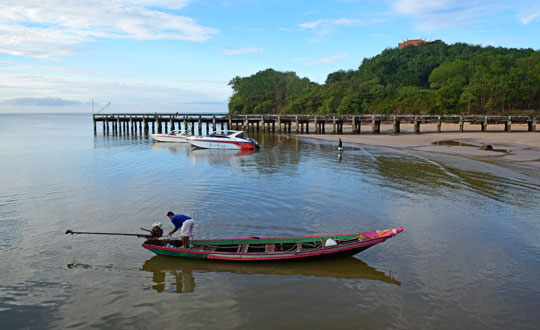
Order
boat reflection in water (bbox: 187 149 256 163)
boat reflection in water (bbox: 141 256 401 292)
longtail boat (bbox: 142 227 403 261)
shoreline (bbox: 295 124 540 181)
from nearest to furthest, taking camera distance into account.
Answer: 1. boat reflection in water (bbox: 141 256 401 292)
2. longtail boat (bbox: 142 227 403 261)
3. shoreline (bbox: 295 124 540 181)
4. boat reflection in water (bbox: 187 149 256 163)

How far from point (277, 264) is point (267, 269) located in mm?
397

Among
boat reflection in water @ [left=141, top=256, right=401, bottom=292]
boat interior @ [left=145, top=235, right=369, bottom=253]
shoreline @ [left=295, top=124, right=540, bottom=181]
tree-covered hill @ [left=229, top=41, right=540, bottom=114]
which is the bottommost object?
boat reflection in water @ [left=141, top=256, right=401, bottom=292]

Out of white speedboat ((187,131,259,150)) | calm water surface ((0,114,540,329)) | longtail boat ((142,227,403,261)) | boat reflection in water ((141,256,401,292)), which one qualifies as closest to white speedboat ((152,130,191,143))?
white speedboat ((187,131,259,150))

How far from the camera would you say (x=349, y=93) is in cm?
10325

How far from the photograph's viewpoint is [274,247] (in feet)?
39.5

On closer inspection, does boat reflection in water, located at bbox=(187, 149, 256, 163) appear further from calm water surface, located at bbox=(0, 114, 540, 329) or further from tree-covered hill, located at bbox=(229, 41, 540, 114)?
tree-covered hill, located at bbox=(229, 41, 540, 114)

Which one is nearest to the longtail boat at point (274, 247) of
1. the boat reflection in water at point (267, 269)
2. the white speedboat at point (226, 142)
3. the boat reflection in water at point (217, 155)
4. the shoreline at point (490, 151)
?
the boat reflection in water at point (267, 269)

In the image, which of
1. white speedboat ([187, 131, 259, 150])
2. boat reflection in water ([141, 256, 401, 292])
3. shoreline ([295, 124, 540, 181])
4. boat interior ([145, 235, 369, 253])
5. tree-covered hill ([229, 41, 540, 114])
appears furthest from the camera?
tree-covered hill ([229, 41, 540, 114])

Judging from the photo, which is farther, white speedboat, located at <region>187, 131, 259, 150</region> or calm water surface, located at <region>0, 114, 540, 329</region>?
white speedboat, located at <region>187, 131, 259, 150</region>

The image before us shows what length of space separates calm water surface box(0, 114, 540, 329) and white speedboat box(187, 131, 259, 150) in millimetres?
18174

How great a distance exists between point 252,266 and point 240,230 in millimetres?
3431

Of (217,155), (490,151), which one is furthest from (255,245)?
(490,151)

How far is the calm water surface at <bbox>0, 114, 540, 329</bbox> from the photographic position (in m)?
9.24

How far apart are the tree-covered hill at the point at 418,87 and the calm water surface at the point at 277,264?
66764 millimetres
